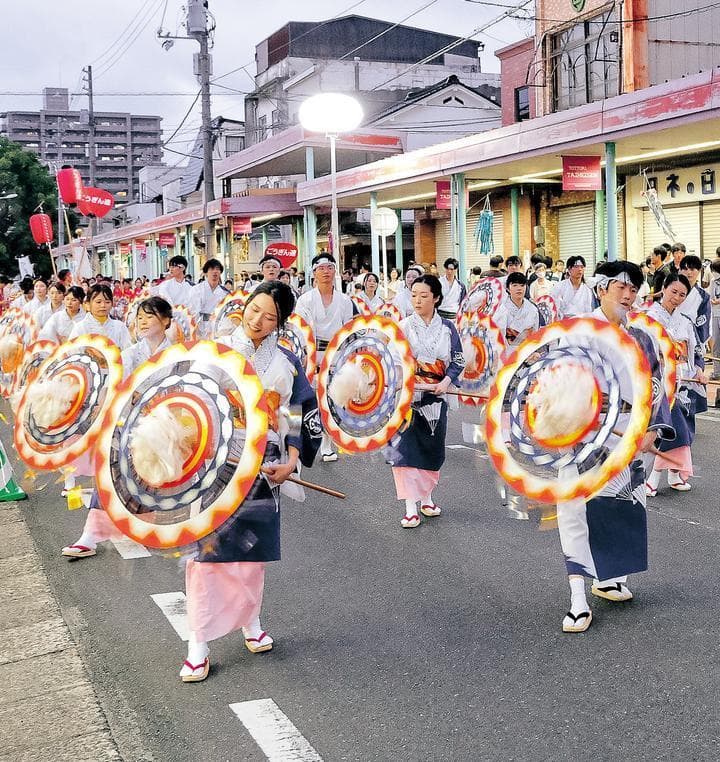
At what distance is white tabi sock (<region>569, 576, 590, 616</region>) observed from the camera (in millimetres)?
4621

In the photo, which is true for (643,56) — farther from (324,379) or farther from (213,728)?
(213,728)

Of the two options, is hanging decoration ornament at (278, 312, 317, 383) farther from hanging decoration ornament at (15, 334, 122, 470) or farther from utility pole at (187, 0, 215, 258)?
utility pole at (187, 0, 215, 258)

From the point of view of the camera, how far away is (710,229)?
1880 centimetres

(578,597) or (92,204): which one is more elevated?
(92,204)

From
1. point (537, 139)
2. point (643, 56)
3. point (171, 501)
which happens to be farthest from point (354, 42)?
point (171, 501)

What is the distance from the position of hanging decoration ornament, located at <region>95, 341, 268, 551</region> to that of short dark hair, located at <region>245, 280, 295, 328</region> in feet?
1.95

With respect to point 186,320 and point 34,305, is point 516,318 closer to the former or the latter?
point 186,320

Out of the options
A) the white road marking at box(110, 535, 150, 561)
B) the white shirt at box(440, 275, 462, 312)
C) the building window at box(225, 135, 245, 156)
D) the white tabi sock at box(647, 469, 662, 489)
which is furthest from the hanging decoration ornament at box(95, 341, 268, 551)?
the building window at box(225, 135, 245, 156)

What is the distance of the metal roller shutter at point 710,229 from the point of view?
1861 cm

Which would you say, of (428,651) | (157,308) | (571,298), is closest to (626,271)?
(428,651)

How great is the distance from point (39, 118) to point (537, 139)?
560 feet

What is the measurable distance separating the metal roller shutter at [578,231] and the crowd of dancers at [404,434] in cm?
1325

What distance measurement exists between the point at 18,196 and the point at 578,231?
36.1 metres

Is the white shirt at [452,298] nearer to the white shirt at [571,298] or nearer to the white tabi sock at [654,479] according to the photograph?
the white shirt at [571,298]
